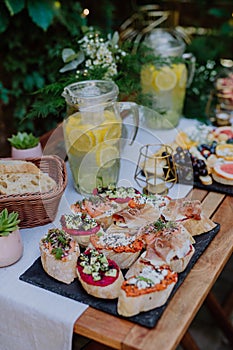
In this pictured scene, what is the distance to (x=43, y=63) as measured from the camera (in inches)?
99.5

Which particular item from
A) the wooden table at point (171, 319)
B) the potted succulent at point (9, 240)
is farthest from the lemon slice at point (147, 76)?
the potted succulent at point (9, 240)

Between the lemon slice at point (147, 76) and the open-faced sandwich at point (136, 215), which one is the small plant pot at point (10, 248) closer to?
the open-faced sandwich at point (136, 215)

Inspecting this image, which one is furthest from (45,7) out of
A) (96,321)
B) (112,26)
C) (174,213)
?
(96,321)

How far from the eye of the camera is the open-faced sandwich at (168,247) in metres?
1.09

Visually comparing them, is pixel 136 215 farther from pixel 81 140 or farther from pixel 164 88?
pixel 164 88

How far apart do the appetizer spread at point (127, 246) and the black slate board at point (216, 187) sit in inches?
8.7

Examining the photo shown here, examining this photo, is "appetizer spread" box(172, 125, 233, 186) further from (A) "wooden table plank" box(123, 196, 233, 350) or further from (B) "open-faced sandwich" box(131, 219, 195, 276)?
(B) "open-faced sandwich" box(131, 219, 195, 276)

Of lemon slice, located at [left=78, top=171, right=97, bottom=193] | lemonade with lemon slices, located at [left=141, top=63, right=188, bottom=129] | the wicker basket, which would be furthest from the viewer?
lemonade with lemon slices, located at [left=141, top=63, right=188, bottom=129]

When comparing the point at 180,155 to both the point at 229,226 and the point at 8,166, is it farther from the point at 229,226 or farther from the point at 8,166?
the point at 8,166

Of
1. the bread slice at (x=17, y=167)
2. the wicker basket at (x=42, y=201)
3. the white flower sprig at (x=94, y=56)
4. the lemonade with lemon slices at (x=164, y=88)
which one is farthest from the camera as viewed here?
the lemonade with lemon slices at (x=164, y=88)

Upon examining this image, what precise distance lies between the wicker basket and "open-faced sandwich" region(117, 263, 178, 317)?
33 cm

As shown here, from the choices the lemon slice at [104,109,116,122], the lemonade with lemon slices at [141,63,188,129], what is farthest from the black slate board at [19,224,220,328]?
the lemonade with lemon slices at [141,63,188,129]

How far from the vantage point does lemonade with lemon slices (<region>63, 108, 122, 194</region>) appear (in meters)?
1.38

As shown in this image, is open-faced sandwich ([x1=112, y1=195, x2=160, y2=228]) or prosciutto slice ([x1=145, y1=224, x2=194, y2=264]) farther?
open-faced sandwich ([x1=112, y1=195, x2=160, y2=228])
